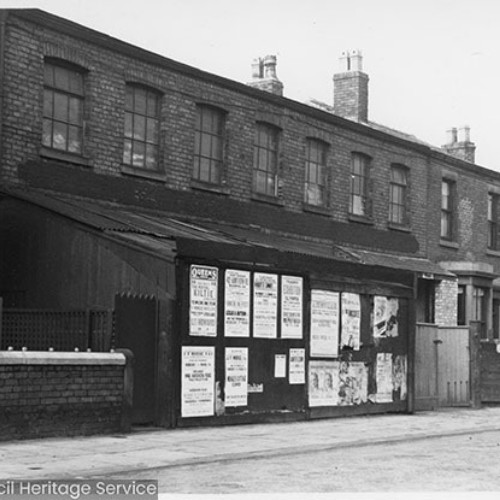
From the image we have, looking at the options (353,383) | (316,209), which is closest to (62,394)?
(353,383)

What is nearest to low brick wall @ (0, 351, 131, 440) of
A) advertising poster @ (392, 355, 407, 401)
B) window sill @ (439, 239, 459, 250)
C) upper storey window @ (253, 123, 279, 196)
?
advertising poster @ (392, 355, 407, 401)

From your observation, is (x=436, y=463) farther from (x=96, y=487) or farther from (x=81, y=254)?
(x=81, y=254)

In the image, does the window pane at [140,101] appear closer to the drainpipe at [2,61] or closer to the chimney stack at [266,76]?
the drainpipe at [2,61]

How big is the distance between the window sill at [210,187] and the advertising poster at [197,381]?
548 centimetres

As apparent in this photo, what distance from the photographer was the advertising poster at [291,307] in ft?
60.6

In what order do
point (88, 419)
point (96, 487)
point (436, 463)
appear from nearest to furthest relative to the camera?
1. point (96, 487)
2. point (436, 463)
3. point (88, 419)

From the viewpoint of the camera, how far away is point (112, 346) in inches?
590

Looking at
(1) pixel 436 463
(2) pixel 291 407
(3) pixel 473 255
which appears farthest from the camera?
(3) pixel 473 255

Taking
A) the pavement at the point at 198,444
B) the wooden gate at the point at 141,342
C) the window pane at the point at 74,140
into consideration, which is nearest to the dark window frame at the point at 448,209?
the pavement at the point at 198,444

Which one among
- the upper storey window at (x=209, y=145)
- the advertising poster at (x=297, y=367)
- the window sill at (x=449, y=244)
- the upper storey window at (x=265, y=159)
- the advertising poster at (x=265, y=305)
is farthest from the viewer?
the window sill at (x=449, y=244)

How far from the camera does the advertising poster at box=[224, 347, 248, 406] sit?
1719cm

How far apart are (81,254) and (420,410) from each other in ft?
29.2

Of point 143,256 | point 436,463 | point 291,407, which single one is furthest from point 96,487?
point 291,407

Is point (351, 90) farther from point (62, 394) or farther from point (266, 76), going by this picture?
point (62, 394)
